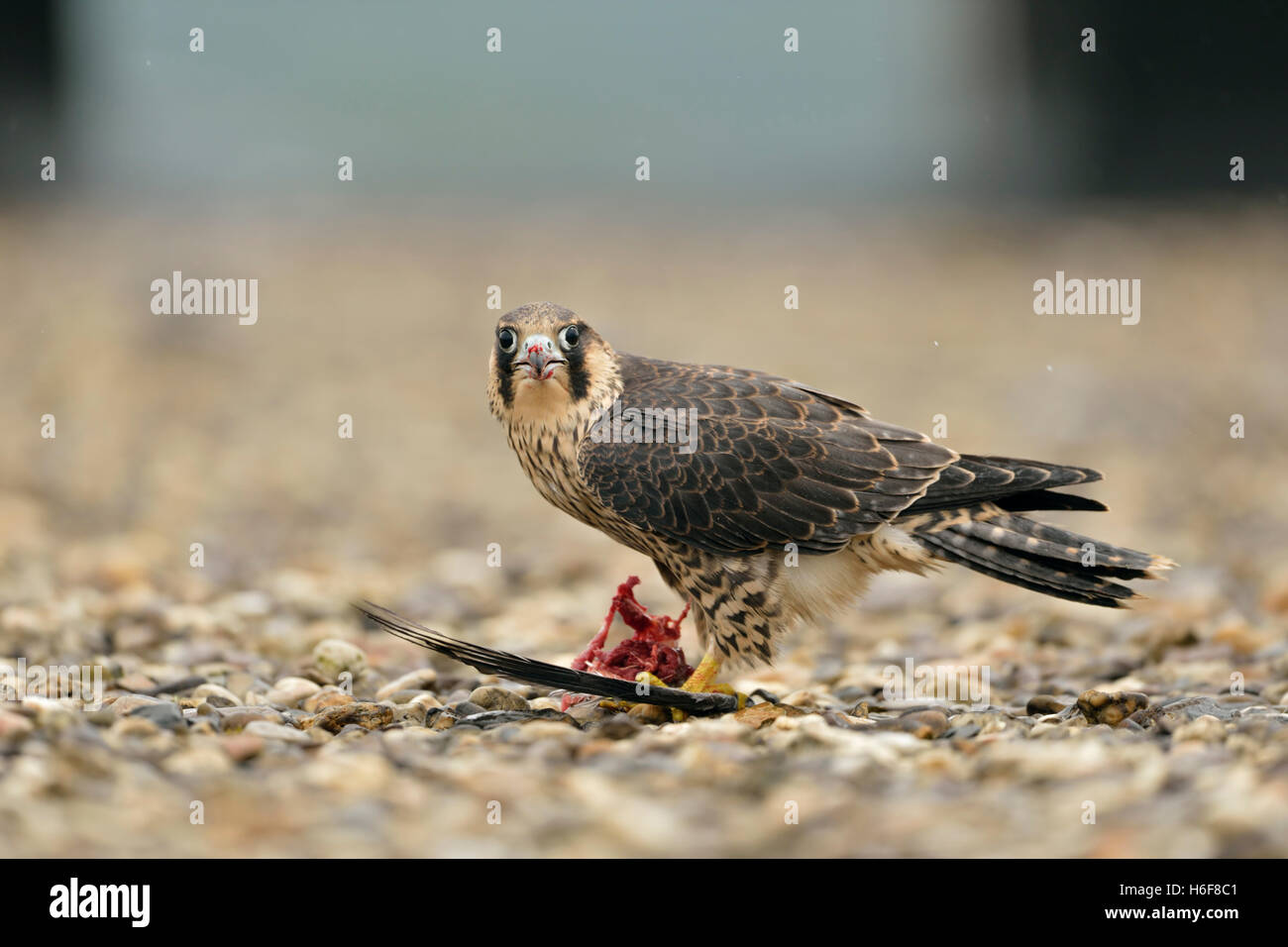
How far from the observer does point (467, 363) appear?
14.5 meters

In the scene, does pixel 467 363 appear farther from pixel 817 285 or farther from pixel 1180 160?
pixel 1180 160

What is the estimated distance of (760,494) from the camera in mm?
4816

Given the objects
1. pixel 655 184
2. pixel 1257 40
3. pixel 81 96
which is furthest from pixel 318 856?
pixel 655 184

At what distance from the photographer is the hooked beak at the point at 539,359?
4762 mm

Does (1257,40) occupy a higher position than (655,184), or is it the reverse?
(655,184)

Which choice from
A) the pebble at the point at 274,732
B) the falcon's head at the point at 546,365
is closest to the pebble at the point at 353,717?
the pebble at the point at 274,732

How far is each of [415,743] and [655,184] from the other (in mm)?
35266

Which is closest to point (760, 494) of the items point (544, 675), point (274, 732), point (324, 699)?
point (544, 675)

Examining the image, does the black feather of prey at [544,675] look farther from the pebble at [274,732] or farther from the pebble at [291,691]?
the pebble at [291,691]

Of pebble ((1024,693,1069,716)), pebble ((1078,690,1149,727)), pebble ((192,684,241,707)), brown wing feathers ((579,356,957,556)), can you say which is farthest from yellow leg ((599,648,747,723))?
pebble ((192,684,241,707))

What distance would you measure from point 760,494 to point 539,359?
92 centimetres

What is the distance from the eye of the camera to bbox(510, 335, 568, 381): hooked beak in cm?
476

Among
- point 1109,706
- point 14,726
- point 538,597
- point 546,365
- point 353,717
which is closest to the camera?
point 14,726

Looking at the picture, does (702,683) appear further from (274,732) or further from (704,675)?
(274,732)
